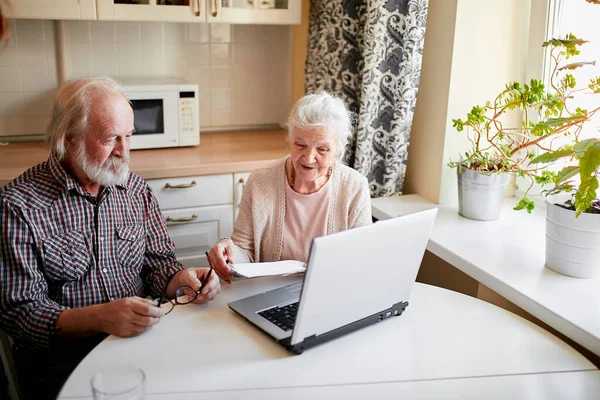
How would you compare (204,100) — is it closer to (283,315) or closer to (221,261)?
(221,261)

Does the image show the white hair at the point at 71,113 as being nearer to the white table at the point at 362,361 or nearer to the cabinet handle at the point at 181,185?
the white table at the point at 362,361

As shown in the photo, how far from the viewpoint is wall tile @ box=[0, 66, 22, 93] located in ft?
9.35

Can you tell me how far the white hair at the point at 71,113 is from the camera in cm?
180

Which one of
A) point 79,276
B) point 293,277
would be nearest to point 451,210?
point 293,277

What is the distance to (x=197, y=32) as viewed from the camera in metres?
3.14

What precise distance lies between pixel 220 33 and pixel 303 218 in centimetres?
154

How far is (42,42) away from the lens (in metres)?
2.88

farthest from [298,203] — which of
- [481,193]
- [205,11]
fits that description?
[205,11]

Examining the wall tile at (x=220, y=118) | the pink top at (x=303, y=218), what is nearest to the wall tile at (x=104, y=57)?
the wall tile at (x=220, y=118)

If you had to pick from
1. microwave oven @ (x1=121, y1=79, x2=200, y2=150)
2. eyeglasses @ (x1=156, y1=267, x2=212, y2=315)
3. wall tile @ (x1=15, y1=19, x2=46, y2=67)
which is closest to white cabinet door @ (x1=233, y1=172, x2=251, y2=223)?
microwave oven @ (x1=121, y1=79, x2=200, y2=150)

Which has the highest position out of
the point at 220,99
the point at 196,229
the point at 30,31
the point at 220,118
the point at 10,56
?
the point at 30,31

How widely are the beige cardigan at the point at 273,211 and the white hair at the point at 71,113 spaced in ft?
1.86

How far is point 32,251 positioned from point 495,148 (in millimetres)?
1625

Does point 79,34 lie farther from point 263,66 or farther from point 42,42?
point 263,66
